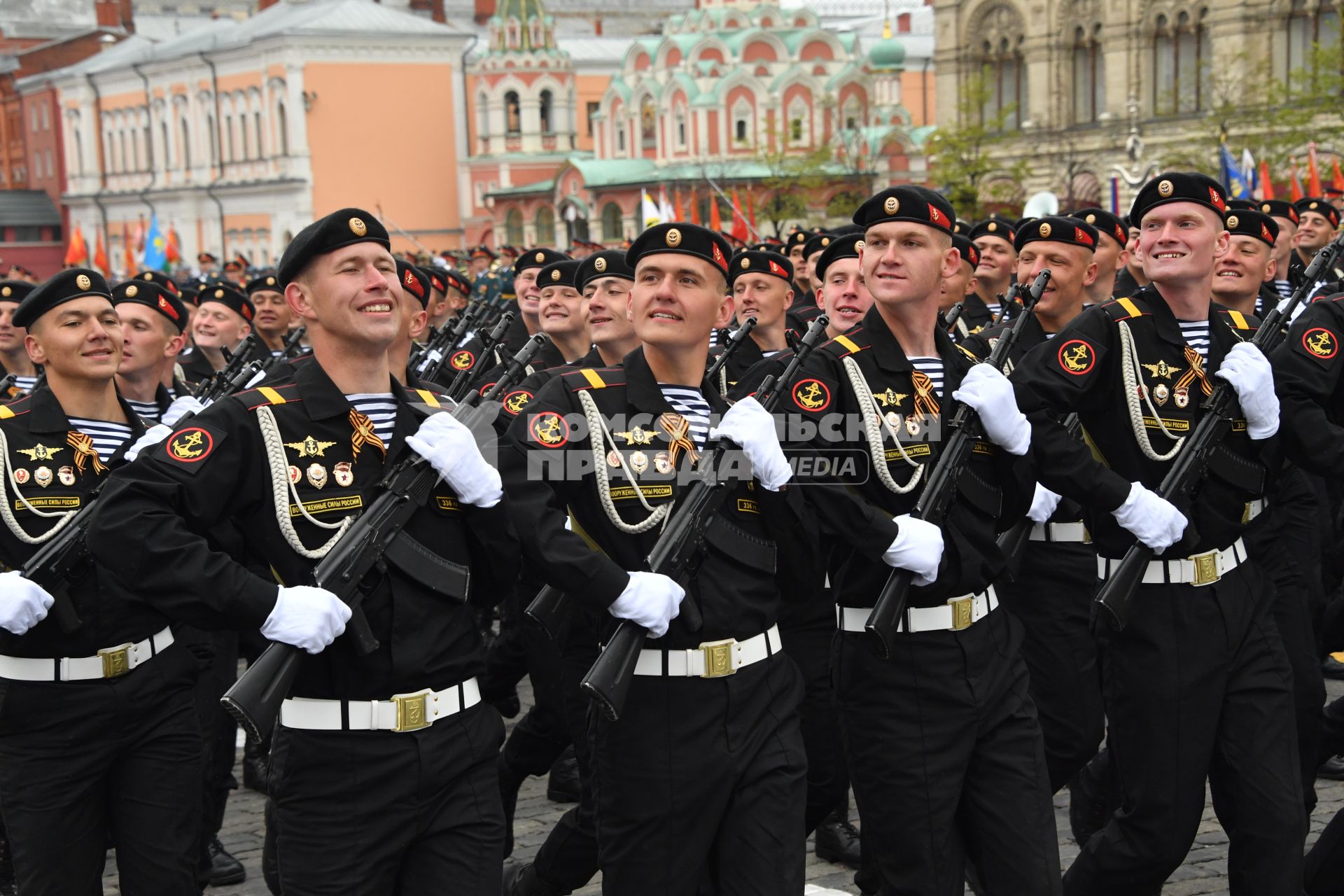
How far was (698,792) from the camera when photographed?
4.70 m

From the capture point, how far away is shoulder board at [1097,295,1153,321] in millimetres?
5754

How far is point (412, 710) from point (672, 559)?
84 cm

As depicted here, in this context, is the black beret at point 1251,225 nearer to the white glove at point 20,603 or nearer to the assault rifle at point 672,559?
the assault rifle at point 672,559

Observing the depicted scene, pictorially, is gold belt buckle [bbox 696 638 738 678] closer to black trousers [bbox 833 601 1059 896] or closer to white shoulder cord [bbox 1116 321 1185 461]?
black trousers [bbox 833 601 1059 896]

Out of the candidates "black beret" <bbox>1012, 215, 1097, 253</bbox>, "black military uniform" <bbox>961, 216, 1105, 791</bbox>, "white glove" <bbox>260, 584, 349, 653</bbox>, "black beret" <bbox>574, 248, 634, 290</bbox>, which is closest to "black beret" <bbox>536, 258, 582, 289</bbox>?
"black beret" <bbox>574, 248, 634, 290</bbox>

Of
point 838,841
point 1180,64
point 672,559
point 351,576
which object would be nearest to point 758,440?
point 672,559

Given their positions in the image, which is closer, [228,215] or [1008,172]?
[1008,172]

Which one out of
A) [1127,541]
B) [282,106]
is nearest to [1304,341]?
[1127,541]

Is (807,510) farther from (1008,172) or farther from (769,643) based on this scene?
(1008,172)

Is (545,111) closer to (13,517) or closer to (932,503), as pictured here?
(13,517)

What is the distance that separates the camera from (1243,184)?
2591cm

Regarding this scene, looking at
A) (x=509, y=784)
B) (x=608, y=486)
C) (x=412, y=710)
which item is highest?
(x=608, y=486)

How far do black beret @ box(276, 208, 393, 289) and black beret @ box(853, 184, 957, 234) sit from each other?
1630mm

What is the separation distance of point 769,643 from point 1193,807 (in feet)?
5.04
